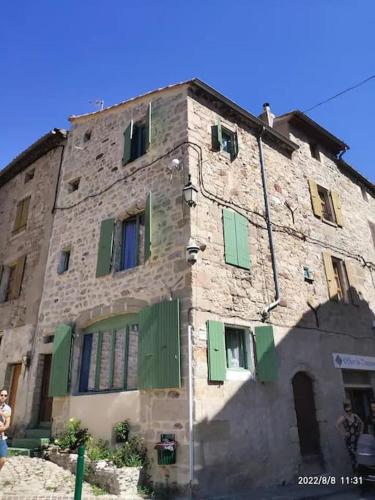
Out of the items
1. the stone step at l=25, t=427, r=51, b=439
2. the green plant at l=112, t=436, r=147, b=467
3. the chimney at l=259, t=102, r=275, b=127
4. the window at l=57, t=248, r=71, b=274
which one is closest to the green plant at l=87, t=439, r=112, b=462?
the green plant at l=112, t=436, r=147, b=467

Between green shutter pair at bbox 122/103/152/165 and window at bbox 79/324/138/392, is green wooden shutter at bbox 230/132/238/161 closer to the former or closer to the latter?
green shutter pair at bbox 122/103/152/165

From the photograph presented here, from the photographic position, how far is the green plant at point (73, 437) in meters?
6.98

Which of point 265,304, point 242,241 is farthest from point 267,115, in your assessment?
point 265,304

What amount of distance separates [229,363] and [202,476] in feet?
6.45

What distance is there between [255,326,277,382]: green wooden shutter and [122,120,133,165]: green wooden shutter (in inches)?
203

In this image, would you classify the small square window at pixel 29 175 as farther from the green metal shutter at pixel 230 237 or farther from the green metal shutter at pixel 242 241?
the green metal shutter at pixel 242 241

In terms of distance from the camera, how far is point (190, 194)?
7.37 metres

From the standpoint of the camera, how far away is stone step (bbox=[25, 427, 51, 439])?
7.94 metres

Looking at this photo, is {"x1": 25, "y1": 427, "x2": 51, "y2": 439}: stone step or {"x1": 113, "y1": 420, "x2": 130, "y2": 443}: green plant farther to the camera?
{"x1": 25, "y1": 427, "x2": 51, "y2": 439}: stone step

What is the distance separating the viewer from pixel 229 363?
23.0 feet

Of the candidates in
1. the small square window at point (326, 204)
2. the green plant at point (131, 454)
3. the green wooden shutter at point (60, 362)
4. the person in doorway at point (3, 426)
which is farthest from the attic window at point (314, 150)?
the person in doorway at point (3, 426)

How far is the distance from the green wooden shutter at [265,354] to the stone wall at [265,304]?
0.23 m

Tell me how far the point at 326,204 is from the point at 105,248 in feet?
24.2

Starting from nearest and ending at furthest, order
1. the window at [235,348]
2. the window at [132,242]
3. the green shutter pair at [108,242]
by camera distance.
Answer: the window at [235,348]
the green shutter pair at [108,242]
the window at [132,242]
